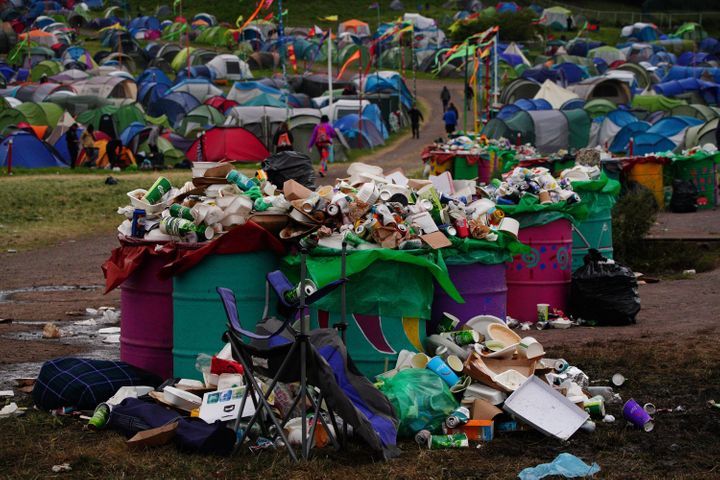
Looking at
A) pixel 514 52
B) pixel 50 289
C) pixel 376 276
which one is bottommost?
pixel 50 289

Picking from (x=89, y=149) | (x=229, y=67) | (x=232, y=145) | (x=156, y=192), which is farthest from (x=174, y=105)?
(x=156, y=192)

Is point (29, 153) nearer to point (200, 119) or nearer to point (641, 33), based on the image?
point (200, 119)

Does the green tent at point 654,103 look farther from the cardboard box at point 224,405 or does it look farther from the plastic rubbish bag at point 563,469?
the plastic rubbish bag at point 563,469

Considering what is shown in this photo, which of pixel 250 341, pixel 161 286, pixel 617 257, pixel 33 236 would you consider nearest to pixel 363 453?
pixel 250 341

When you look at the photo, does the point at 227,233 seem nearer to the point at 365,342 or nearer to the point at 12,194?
the point at 365,342

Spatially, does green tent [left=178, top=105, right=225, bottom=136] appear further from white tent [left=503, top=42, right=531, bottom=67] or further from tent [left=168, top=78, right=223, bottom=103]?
white tent [left=503, top=42, right=531, bottom=67]

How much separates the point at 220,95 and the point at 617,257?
27.5m

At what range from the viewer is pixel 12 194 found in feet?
68.7

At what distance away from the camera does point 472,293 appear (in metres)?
8.44

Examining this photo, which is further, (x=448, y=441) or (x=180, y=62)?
(x=180, y=62)

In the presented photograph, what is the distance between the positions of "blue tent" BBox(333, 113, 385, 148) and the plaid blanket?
25857 millimetres

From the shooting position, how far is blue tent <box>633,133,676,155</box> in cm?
2783

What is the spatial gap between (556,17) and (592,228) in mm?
65426

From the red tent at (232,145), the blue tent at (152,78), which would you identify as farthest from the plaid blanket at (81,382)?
the blue tent at (152,78)
